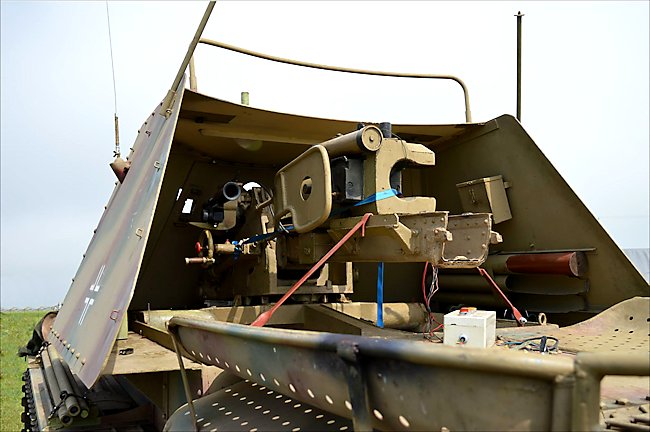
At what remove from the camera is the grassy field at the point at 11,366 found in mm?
7543

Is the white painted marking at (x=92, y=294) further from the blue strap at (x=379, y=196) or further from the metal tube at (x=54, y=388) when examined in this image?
the blue strap at (x=379, y=196)

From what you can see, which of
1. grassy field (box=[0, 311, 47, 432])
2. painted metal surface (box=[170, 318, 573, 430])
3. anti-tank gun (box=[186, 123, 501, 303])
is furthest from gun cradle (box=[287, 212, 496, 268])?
grassy field (box=[0, 311, 47, 432])

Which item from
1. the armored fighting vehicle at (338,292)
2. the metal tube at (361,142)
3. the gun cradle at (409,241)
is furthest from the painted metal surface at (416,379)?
the metal tube at (361,142)

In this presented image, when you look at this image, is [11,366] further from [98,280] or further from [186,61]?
[186,61]

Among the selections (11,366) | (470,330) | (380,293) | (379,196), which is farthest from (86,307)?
(11,366)

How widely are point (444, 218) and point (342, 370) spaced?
197 cm

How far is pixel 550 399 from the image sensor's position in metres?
1.03

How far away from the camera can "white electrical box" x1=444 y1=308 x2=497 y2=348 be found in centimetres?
286

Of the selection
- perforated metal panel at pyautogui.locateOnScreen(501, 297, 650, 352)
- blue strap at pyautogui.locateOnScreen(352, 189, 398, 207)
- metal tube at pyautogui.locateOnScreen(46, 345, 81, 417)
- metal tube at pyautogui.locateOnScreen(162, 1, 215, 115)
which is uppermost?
metal tube at pyautogui.locateOnScreen(162, 1, 215, 115)

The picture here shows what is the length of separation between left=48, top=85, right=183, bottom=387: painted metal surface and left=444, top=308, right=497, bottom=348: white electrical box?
140cm

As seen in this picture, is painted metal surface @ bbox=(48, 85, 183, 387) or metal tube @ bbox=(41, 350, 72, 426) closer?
painted metal surface @ bbox=(48, 85, 183, 387)

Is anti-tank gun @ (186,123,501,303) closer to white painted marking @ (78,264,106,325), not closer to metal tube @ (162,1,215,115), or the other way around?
metal tube @ (162,1,215,115)

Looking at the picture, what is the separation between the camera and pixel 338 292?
4809 millimetres

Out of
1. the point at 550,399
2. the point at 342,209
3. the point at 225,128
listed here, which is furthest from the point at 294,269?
the point at 550,399
